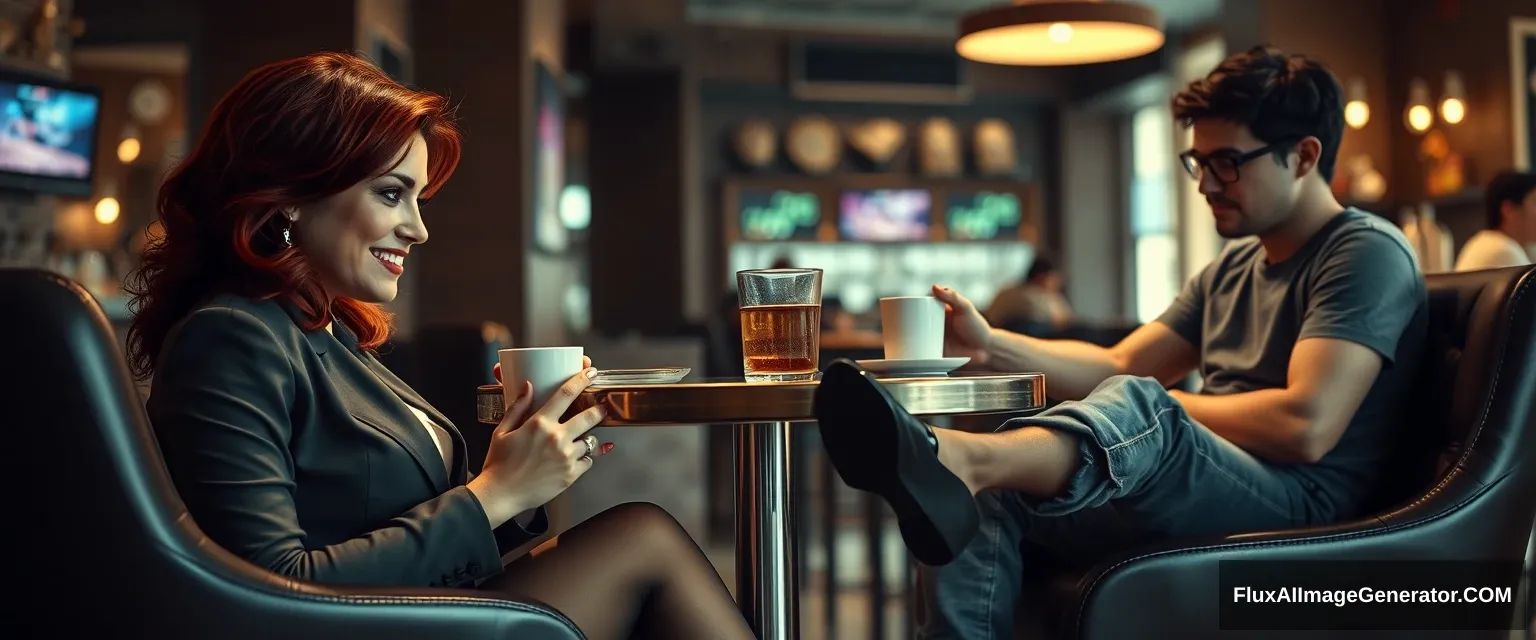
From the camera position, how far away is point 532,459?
4.24 ft

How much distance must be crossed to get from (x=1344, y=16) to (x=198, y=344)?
709 centimetres

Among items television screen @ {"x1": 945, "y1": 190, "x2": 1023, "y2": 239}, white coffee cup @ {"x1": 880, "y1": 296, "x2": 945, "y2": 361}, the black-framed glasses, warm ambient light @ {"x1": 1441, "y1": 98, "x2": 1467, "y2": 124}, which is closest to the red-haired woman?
white coffee cup @ {"x1": 880, "y1": 296, "x2": 945, "y2": 361}

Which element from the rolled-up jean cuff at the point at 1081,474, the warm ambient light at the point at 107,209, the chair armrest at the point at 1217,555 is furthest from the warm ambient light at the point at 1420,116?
the warm ambient light at the point at 107,209

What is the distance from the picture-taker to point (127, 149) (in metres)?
9.44

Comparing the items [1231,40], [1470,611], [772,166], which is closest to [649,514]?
[1470,611]

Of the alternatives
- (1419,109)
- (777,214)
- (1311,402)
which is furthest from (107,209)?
(1311,402)

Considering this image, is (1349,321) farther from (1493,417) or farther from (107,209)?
(107,209)

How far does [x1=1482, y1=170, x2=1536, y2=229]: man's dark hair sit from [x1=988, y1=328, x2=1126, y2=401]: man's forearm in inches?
121

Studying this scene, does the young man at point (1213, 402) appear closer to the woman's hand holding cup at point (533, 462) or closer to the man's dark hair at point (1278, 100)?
the man's dark hair at point (1278, 100)

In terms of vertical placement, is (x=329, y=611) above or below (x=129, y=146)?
below

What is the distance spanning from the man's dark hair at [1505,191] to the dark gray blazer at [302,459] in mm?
4382

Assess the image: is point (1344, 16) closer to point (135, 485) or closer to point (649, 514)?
point (649, 514)

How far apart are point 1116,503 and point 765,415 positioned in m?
0.66

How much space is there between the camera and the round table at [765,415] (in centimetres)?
128
